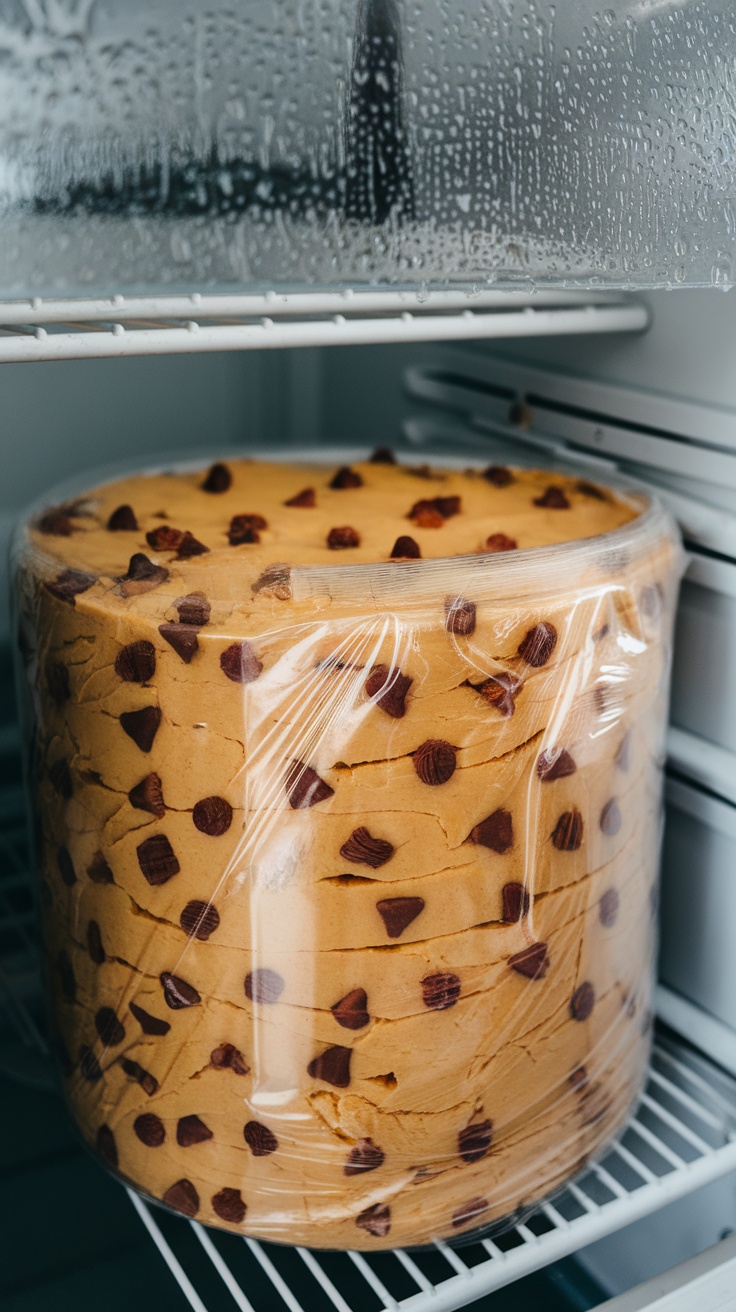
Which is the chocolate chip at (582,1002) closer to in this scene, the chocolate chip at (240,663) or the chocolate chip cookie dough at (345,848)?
the chocolate chip cookie dough at (345,848)

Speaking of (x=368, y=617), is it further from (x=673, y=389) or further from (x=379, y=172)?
(x=673, y=389)

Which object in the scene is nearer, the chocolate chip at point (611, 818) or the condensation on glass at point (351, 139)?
the condensation on glass at point (351, 139)

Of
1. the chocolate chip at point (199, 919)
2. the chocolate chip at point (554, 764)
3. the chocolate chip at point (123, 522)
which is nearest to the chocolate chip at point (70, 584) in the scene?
the chocolate chip at point (123, 522)

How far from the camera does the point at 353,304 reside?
0.74m

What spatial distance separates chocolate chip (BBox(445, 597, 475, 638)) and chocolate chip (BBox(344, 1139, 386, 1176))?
1.13 ft

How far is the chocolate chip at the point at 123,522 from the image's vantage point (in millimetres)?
854

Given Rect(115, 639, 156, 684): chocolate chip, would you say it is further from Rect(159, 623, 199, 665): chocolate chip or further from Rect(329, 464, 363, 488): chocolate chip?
Rect(329, 464, 363, 488): chocolate chip

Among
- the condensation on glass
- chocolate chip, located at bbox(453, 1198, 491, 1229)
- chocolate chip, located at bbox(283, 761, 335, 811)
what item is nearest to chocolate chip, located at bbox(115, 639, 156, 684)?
chocolate chip, located at bbox(283, 761, 335, 811)

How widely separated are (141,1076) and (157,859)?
0.57ft

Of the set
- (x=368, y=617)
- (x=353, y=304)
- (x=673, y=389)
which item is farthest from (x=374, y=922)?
(x=673, y=389)

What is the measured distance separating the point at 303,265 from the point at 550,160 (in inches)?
6.7

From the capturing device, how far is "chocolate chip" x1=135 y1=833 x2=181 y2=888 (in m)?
0.72

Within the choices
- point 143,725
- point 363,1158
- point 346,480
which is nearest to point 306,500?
point 346,480

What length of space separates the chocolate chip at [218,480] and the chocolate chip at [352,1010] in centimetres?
45
